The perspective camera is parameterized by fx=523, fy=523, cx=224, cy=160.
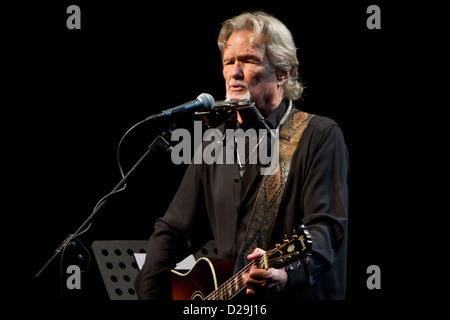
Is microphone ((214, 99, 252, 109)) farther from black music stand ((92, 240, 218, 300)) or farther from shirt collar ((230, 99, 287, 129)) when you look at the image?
black music stand ((92, 240, 218, 300))

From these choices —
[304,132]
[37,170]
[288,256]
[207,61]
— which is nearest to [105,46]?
[207,61]

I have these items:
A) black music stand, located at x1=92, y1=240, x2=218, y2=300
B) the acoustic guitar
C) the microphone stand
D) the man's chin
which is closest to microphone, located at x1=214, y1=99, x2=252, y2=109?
the man's chin

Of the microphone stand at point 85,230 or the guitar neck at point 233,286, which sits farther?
the guitar neck at point 233,286

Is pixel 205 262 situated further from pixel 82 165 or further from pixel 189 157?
pixel 82 165

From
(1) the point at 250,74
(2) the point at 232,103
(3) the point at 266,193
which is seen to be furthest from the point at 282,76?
(3) the point at 266,193

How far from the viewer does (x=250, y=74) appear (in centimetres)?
260

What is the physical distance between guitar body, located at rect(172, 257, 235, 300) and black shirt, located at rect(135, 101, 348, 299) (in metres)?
0.06

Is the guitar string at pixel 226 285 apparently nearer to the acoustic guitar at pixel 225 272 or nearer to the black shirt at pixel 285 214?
the acoustic guitar at pixel 225 272

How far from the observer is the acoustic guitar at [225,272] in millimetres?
1991

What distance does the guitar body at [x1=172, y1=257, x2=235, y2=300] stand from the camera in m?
2.43

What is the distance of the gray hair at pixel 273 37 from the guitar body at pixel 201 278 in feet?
3.12

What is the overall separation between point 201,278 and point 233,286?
0.27m

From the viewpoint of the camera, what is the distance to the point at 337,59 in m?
3.12

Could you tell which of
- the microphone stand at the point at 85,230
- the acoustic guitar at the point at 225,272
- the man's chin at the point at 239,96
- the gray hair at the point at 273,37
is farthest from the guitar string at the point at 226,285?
the gray hair at the point at 273,37
